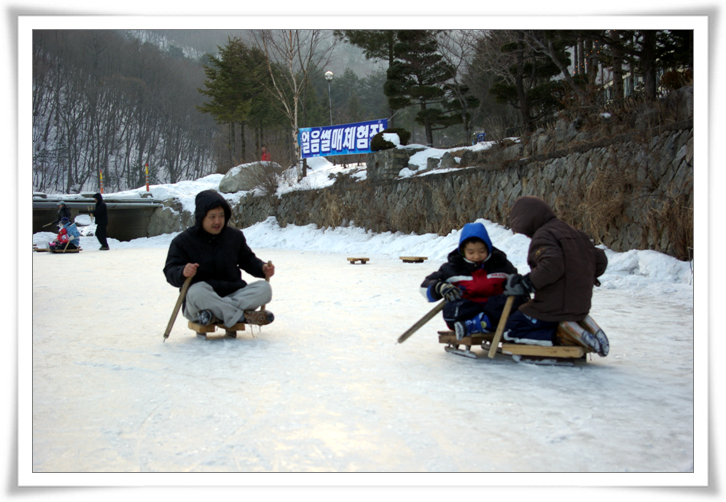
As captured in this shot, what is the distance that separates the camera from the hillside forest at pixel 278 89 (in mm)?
13641

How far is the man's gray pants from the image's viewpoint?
148 inches

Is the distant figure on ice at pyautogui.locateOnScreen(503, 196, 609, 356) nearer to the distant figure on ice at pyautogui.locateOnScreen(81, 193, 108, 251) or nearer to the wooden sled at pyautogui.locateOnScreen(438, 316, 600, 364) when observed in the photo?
the wooden sled at pyautogui.locateOnScreen(438, 316, 600, 364)

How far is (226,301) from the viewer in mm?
3840

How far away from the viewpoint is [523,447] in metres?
1.87

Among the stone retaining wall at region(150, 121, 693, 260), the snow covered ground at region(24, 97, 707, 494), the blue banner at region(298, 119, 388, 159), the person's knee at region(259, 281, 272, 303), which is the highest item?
the blue banner at region(298, 119, 388, 159)

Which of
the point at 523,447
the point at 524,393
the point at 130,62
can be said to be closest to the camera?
the point at 523,447

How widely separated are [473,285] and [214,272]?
6.31 ft

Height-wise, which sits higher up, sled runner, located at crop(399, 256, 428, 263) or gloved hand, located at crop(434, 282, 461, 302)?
sled runner, located at crop(399, 256, 428, 263)

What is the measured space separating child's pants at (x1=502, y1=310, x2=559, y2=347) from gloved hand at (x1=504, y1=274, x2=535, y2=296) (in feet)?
0.64

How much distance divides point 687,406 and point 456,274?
54.9 inches

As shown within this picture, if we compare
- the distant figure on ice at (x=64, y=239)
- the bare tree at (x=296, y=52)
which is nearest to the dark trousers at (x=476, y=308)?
the distant figure on ice at (x=64, y=239)

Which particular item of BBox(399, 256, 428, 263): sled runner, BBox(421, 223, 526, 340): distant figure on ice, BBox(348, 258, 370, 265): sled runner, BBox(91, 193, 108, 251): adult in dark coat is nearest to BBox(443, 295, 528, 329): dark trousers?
BBox(421, 223, 526, 340): distant figure on ice

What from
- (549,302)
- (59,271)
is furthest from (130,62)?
(549,302)

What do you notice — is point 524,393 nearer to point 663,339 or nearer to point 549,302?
point 549,302
